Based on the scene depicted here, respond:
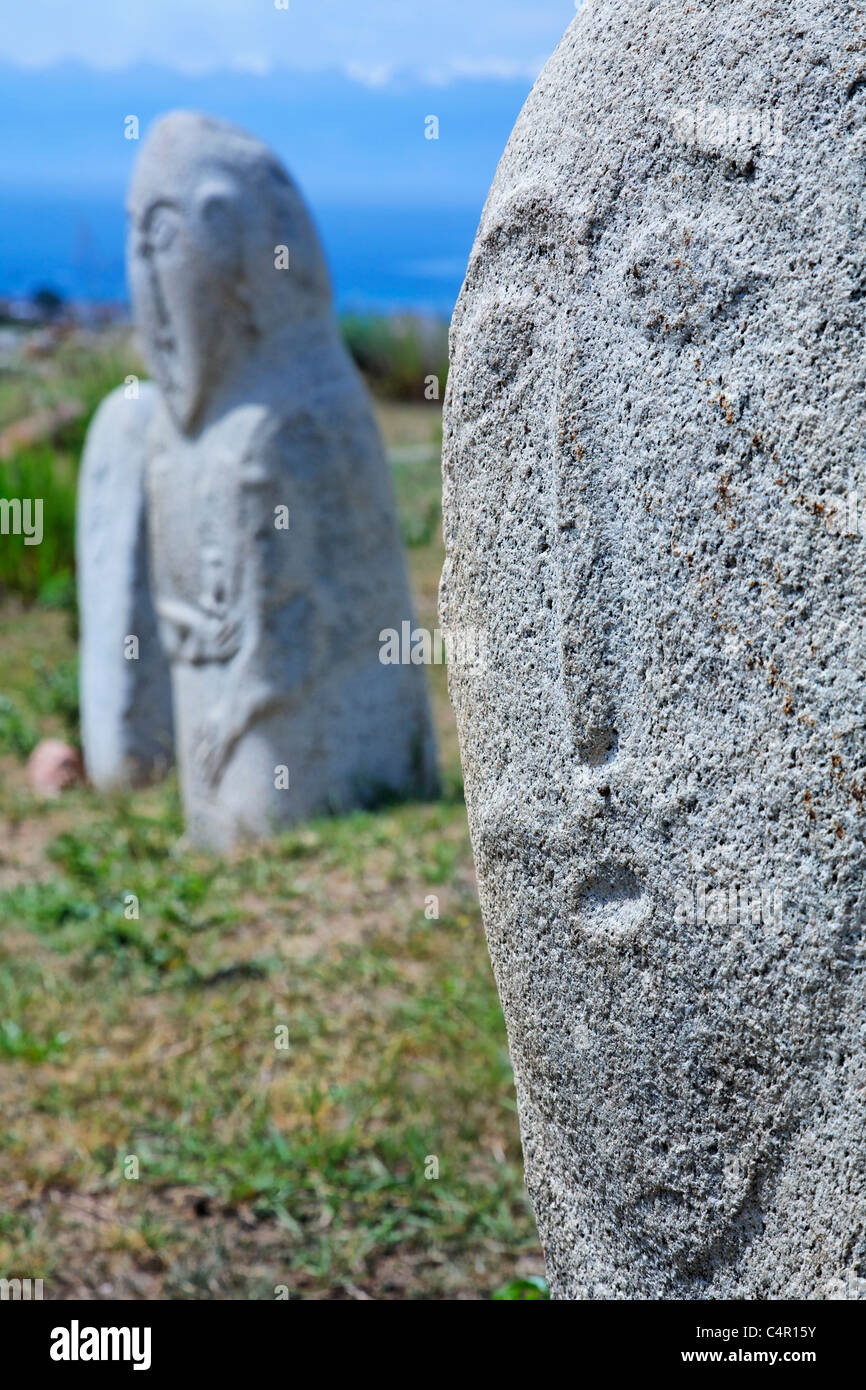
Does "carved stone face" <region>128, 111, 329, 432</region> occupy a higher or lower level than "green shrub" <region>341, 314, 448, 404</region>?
lower

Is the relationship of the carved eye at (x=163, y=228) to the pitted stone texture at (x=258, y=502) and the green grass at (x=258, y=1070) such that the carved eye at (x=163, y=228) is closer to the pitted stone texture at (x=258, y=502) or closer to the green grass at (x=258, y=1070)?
the pitted stone texture at (x=258, y=502)

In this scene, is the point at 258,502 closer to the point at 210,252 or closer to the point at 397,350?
the point at 210,252

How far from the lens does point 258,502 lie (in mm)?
4305

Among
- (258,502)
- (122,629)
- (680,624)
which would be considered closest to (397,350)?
(122,629)

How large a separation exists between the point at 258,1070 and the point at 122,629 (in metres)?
2.49

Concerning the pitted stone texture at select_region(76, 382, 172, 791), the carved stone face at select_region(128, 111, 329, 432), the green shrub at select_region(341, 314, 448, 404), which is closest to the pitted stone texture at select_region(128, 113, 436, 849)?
the carved stone face at select_region(128, 111, 329, 432)

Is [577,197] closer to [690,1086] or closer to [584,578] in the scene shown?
[584,578]

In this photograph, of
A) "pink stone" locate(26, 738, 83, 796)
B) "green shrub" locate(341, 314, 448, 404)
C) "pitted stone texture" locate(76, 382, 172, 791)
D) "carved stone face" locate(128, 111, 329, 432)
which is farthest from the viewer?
"green shrub" locate(341, 314, 448, 404)

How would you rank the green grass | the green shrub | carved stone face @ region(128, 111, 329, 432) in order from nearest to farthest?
the green grass → carved stone face @ region(128, 111, 329, 432) → the green shrub

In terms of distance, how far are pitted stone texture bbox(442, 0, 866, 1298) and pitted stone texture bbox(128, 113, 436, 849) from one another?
3003mm

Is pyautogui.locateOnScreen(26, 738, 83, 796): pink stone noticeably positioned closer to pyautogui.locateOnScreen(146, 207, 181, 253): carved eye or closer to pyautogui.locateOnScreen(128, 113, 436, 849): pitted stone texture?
pyautogui.locateOnScreen(128, 113, 436, 849): pitted stone texture

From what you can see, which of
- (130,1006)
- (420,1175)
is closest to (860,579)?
(420,1175)

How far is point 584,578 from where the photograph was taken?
1.25 m

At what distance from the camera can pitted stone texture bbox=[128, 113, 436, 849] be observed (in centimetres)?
433
